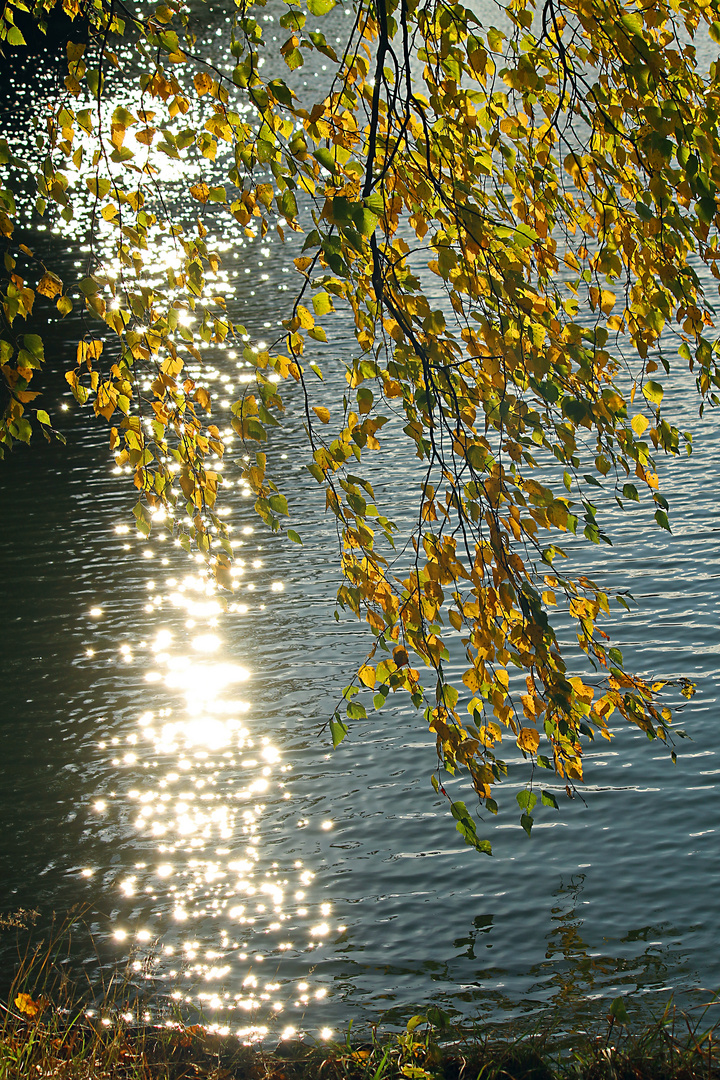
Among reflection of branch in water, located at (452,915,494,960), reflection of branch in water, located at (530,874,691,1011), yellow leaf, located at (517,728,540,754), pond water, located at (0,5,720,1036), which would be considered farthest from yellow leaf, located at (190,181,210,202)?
reflection of branch in water, located at (452,915,494,960)

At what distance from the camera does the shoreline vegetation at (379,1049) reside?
5.69 metres

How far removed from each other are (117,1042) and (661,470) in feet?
44.6

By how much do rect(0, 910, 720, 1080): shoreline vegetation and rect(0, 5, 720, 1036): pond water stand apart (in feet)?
1.23

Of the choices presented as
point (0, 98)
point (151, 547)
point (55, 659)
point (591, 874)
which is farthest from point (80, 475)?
point (0, 98)

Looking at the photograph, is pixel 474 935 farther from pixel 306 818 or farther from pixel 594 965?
pixel 306 818

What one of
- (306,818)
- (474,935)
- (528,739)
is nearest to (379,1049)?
(474,935)

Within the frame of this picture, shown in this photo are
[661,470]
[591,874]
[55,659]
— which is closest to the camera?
[591,874]

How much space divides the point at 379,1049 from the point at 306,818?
3.70 meters

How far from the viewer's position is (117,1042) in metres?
5.92

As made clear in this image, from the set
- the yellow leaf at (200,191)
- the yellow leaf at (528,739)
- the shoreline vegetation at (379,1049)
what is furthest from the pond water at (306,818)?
the yellow leaf at (528,739)

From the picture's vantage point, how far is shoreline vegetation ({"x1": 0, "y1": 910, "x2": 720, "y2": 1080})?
224 inches

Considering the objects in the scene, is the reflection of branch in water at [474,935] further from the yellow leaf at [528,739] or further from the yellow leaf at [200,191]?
the yellow leaf at [200,191]

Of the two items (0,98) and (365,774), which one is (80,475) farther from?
(0,98)

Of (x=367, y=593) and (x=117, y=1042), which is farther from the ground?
(x=367, y=593)
